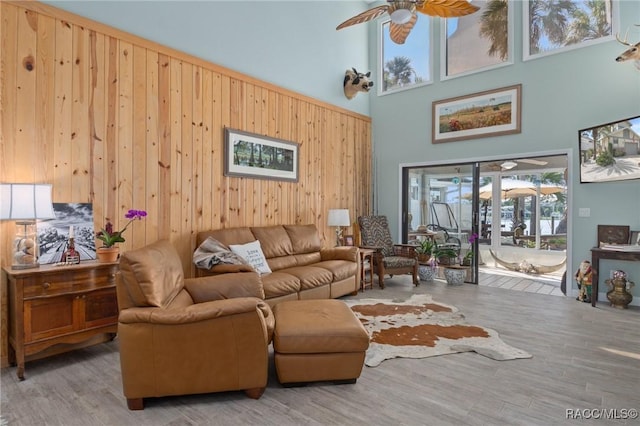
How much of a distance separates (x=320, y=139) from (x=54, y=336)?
13.8 feet

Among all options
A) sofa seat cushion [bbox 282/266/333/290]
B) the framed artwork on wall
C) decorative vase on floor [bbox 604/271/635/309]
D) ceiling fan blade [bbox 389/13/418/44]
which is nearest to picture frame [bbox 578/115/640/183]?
decorative vase on floor [bbox 604/271/635/309]

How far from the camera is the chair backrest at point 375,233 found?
571 centimetres

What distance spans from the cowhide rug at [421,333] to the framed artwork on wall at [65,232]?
2584 millimetres

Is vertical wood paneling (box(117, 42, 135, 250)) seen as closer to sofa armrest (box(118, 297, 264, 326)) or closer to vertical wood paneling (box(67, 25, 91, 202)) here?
vertical wood paneling (box(67, 25, 91, 202))

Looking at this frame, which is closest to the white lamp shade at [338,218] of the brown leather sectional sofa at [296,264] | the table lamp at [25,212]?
the brown leather sectional sofa at [296,264]

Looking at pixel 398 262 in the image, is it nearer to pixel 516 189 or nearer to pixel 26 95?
pixel 516 189

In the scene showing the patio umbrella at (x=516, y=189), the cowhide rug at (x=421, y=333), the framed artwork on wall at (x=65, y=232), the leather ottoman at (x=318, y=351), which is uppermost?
the patio umbrella at (x=516, y=189)

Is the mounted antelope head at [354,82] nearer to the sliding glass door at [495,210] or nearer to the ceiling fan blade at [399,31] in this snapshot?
the ceiling fan blade at [399,31]

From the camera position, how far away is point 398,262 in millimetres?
5176

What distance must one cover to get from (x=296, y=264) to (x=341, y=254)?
68cm

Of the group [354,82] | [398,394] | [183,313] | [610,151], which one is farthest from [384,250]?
[183,313]

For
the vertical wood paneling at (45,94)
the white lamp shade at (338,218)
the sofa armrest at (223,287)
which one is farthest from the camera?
the white lamp shade at (338,218)

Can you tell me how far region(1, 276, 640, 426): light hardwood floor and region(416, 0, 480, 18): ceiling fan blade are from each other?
309cm

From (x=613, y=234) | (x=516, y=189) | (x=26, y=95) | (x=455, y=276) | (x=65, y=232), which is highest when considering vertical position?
(x=26, y=95)
